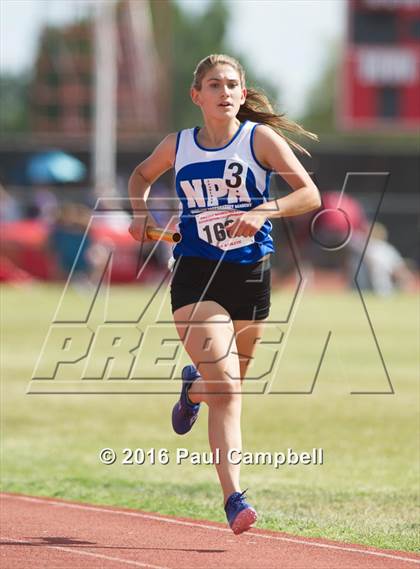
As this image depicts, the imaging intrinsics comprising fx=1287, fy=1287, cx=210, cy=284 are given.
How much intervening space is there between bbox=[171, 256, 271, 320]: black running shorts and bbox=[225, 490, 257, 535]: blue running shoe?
3.22 feet

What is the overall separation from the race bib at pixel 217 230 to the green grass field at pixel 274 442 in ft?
5.33

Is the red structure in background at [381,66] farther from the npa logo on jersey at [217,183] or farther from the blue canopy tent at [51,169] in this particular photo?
the npa logo on jersey at [217,183]

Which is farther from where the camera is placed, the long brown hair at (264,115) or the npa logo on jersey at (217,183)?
the long brown hair at (264,115)

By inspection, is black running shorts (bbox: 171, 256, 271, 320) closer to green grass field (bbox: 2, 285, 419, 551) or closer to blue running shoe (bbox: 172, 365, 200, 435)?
blue running shoe (bbox: 172, 365, 200, 435)

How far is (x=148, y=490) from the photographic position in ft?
27.2

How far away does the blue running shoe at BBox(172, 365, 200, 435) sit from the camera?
7223 mm

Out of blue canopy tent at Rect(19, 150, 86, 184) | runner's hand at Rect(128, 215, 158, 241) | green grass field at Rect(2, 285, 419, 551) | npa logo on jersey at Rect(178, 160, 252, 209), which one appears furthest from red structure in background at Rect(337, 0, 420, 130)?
npa logo on jersey at Rect(178, 160, 252, 209)

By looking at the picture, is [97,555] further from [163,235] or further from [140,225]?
[140,225]

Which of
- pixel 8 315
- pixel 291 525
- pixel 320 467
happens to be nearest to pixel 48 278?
pixel 8 315

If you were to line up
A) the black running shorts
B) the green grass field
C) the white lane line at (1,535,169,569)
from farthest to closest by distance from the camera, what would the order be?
1. the green grass field
2. the black running shorts
3. the white lane line at (1,535,169,569)

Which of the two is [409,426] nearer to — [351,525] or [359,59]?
[351,525]

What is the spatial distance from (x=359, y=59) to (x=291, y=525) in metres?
28.4

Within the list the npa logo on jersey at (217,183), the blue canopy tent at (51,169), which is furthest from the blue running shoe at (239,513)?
the blue canopy tent at (51,169)

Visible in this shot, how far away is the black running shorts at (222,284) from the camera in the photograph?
21.0 ft
